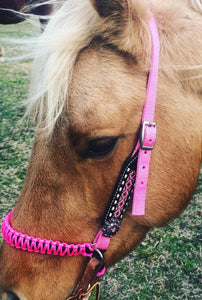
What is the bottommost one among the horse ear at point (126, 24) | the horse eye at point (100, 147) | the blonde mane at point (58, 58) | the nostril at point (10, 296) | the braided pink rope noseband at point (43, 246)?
the nostril at point (10, 296)

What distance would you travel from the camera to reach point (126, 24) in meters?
1.10

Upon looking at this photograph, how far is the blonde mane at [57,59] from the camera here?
1.12 metres

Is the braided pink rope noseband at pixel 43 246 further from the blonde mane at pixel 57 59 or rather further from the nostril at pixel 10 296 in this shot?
the blonde mane at pixel 57 59

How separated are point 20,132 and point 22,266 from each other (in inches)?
130

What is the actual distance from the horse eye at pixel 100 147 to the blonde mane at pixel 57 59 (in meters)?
0.17

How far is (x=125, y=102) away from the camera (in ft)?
3.66

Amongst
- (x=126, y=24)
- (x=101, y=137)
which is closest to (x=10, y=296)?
(x=101, y=137)

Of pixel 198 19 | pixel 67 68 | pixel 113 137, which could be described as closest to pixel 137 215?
Result: pixel 113 137

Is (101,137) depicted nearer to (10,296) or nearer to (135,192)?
(135,192)

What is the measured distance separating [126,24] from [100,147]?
48 centimetres

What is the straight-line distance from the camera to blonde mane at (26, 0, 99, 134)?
1115 mm

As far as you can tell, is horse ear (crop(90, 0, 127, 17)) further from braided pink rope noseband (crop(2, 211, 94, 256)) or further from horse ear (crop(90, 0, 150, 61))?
braided pink rope noseband (crop(2, 211, 94, 256))

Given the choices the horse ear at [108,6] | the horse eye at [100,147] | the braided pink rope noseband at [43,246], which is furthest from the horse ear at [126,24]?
the braided pink rope noseband at [43,246]

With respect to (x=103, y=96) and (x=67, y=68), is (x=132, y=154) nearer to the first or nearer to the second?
(x=103, y=96)
